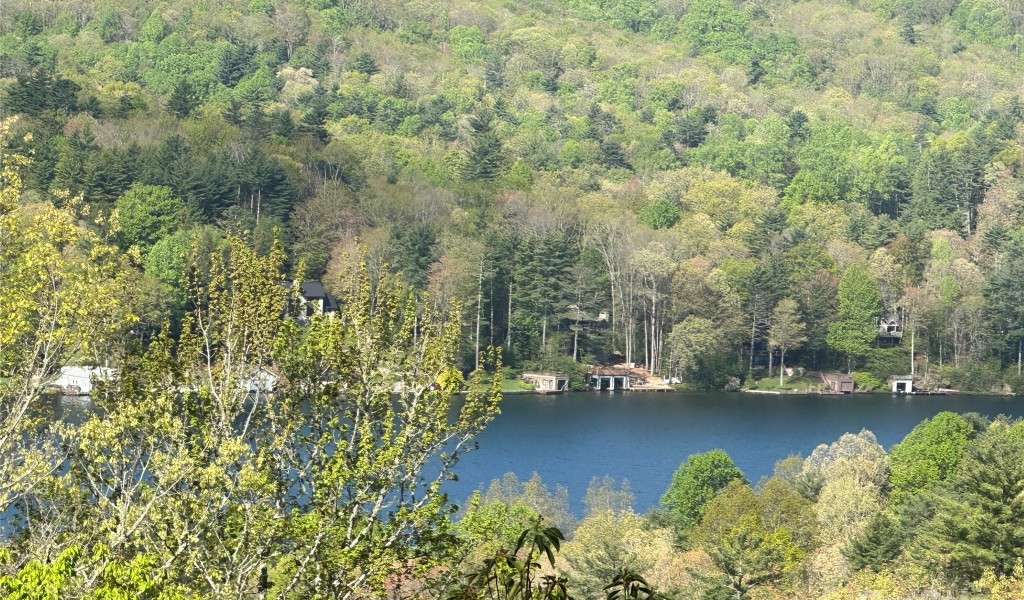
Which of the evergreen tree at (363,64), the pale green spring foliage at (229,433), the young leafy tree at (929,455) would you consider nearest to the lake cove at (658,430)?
the young leafy tree at (929,455)

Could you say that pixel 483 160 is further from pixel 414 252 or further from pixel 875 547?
pixel 875 547

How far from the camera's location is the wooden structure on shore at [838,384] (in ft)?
225

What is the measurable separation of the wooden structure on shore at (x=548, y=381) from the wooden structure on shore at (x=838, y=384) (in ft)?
37.2

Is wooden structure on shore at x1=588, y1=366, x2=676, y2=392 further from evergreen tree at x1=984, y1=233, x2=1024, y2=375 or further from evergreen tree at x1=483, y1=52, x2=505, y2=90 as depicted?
evergreen tree at x1=483, y1=52, x2=505, y2=90

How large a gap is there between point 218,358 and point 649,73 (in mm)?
113846

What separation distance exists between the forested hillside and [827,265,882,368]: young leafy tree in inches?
5.0

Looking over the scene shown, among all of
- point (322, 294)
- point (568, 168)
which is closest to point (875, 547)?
point (322, 294)

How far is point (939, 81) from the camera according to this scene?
128m

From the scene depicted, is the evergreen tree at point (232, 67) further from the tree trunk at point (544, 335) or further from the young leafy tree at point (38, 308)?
the young leafy tree at point (38, 308)

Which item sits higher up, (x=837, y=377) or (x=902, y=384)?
Answer: (x=837, y=377)

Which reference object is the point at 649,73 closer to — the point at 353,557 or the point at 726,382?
the point at 726,382

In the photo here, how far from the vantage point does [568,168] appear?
304ft

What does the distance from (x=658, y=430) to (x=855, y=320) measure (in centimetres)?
1861

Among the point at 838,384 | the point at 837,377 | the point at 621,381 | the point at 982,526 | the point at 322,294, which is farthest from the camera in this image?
the point at 837,377
